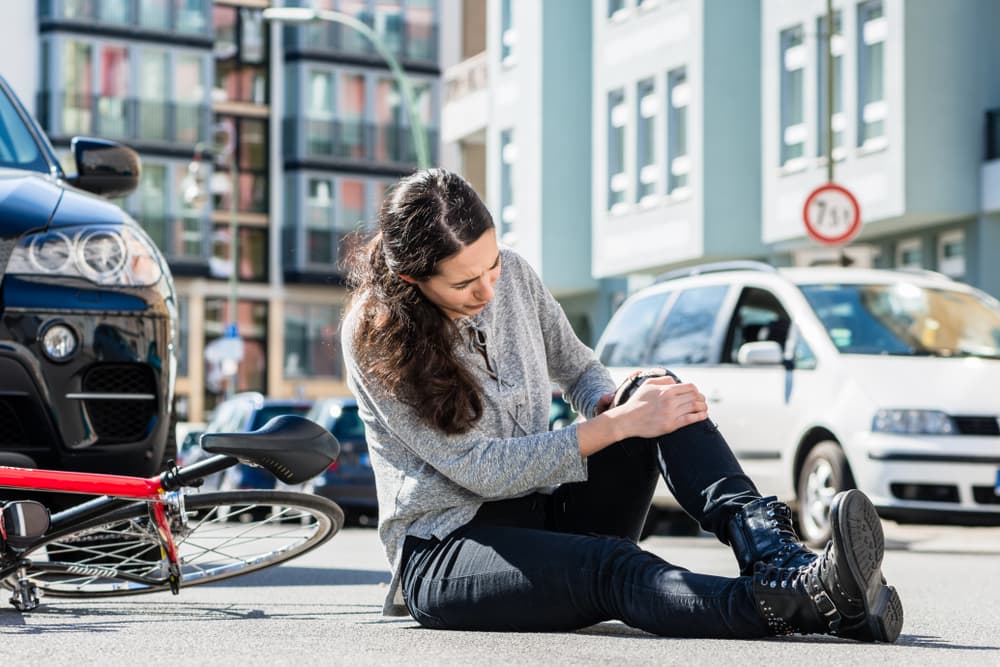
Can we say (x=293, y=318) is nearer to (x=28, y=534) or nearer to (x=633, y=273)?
(x=633, y=273)

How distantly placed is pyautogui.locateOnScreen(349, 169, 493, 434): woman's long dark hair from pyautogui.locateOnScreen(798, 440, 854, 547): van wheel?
7.03 meters

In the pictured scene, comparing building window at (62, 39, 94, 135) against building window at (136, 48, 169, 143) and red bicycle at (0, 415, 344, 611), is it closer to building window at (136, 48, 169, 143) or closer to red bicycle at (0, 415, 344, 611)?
building window at (136, 48, 169, 143)

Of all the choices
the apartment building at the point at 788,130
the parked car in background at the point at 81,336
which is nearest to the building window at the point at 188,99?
the apartment building at the point at 788,130

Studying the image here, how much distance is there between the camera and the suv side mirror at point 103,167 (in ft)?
25.1

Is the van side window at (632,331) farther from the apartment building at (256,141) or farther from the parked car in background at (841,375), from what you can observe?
the apartment building at (256,141)

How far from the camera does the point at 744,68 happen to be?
105 ft

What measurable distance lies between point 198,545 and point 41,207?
4.34 ft

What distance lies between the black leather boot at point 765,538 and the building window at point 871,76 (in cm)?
2241

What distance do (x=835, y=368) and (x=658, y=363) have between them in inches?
64.5

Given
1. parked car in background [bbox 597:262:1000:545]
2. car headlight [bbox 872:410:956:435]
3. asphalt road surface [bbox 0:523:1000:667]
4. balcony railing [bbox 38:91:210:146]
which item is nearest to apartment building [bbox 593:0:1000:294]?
parked car in background [bbox 597:262:1000:545]

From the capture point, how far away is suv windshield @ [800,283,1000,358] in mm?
12453

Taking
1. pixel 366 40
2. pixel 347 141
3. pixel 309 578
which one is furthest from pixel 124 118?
pixel 309 578

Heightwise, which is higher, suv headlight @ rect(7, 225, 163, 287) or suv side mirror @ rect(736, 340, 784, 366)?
suv headlight @ rect(7, 225, 163, 287)

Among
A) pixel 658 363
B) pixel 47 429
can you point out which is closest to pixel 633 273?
pixel 658 363
